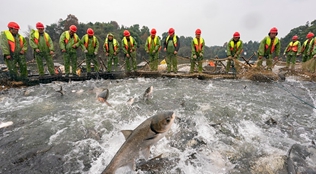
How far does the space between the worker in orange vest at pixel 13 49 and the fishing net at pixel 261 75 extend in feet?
39.1

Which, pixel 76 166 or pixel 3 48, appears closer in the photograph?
pixel 76 166

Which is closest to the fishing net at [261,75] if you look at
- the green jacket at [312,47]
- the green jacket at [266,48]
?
the green jacket at [266,48]

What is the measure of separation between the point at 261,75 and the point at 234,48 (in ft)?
7.38

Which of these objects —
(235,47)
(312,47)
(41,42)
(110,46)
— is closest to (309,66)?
(312,47)

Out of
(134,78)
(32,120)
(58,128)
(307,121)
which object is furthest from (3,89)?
(307,121)

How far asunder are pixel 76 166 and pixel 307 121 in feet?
21.1

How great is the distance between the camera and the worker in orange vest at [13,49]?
8641 millimetres

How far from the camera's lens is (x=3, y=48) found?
28.1ft

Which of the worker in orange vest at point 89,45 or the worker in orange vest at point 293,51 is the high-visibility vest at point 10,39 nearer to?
the worker in orange vest at point 89,45

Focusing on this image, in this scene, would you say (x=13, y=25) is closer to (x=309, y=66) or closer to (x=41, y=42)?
(x=41, y=42)

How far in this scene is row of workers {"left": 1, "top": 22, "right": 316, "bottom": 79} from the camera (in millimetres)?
9047

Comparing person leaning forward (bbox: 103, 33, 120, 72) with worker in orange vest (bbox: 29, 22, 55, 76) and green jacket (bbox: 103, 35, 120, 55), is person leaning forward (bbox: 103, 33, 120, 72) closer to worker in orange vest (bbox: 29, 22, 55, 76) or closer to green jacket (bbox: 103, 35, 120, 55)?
green jacket (bbox: 103, 35, 120, 55)

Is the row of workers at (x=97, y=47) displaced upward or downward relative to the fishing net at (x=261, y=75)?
upward

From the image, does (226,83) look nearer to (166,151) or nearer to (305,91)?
(305,91)
